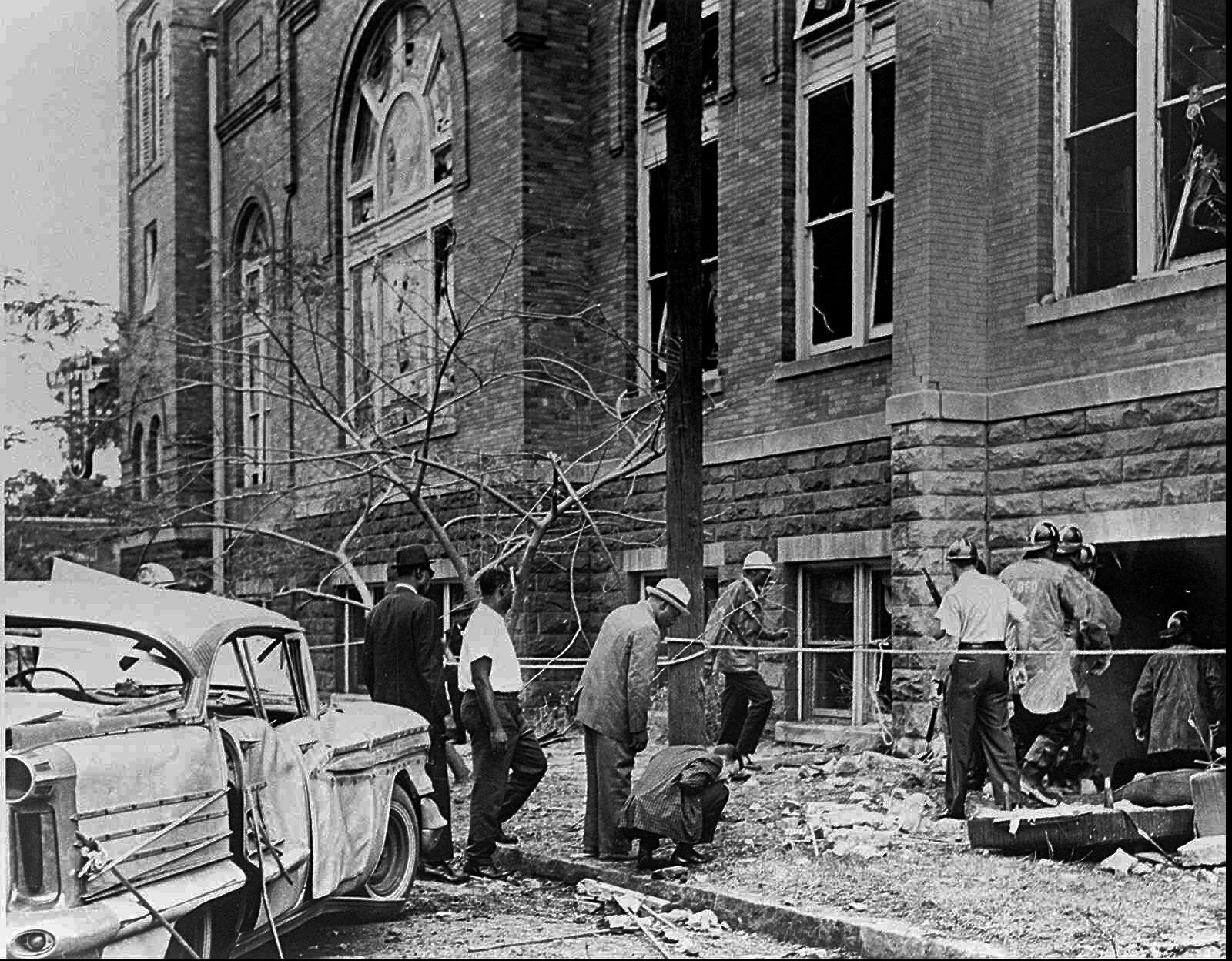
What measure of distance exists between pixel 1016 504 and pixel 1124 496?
112 centimetres

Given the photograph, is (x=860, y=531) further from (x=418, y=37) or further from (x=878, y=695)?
(x=418, y=37)

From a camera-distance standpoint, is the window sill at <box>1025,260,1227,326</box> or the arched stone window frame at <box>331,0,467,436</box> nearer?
the window sill at <box>1025,260,1227,326</box>

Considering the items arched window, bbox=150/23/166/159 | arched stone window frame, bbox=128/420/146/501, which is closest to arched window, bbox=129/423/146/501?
arched stone window frame, bbox=128/420/146/501

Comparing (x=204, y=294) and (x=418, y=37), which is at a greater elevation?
(x=418, y=37)

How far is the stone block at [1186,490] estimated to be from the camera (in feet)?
35.9

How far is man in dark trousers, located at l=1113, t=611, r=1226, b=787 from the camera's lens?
10.5 meters

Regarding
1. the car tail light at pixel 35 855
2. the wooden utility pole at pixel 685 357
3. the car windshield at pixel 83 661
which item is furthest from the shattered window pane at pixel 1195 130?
the car tail light at pixel 35 855

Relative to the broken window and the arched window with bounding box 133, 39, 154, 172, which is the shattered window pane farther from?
the arched window with bounding box 133, 39, 154, 172

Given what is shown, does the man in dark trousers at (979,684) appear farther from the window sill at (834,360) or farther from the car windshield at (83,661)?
the car windshield at (83,661)

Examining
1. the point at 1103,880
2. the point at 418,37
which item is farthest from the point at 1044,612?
the point at 418,37

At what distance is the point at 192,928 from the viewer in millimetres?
6418

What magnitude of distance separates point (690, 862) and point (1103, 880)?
2.33 metres

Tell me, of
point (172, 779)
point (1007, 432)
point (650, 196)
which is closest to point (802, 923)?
point (172, 779)

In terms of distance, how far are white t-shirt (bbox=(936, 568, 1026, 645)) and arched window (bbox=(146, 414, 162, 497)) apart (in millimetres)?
11417
